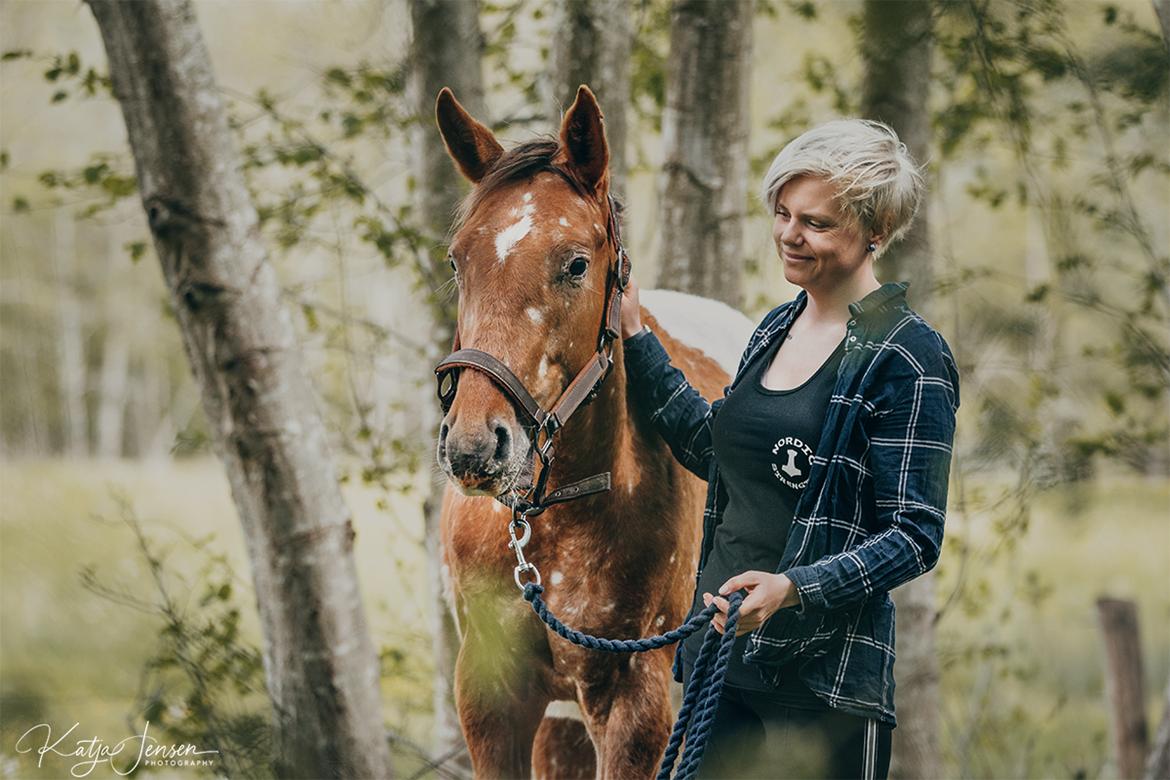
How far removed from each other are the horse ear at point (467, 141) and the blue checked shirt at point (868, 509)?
113cm

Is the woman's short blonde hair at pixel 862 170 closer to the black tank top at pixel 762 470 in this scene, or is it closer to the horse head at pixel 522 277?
the black tank top at pixel 762 470

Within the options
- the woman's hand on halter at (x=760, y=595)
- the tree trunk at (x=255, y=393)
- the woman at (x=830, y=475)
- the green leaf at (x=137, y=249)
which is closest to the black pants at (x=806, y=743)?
the woman at (x=830, y=475)

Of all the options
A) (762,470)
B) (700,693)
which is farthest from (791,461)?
(700,693)

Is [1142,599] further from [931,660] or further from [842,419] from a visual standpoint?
[842,419]

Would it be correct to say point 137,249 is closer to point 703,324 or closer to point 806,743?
point 703,324

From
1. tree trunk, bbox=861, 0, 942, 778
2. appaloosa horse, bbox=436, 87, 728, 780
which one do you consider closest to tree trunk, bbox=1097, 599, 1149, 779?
tree trunk, bbox=861, 0, 942, 778

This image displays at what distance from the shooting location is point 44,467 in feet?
48.5

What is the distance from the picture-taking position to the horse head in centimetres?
218

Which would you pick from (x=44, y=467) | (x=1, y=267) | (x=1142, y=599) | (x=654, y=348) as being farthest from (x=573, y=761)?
(x=1, y=267)

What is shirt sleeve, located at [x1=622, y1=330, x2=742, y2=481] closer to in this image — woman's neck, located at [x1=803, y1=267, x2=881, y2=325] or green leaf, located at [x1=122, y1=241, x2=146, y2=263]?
woman's neck, located at [x1=803, y1=267, x2=881, y2=325]

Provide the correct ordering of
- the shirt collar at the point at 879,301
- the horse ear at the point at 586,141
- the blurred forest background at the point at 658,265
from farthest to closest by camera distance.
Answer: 1. the blurred forest background at the point at 658,265
2. the horse ear at the point at 586,141
3. the shirt collar at the point at 879,301

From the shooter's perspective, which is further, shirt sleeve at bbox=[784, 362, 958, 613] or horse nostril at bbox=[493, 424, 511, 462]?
horse nostril at bbox=[493, 424, 511, 462]

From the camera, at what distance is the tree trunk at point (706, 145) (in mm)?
4602

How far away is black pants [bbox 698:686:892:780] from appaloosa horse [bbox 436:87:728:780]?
591 mm
